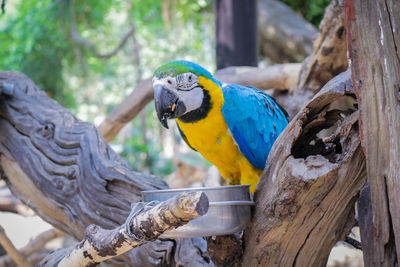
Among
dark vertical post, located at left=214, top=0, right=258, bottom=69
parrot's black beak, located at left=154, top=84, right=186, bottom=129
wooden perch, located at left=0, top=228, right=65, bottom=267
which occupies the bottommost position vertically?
wooden perch, located at left=0, top=228, right=65, bottom=267

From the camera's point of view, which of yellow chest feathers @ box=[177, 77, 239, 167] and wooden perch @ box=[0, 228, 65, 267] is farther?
wooden perch @ box=[0, 228, 65, 267]

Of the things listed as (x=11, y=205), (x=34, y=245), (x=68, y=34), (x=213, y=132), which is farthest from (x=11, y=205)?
(x=68, y=34)

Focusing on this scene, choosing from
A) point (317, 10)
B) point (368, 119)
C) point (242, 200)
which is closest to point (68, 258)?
point (242, 200)

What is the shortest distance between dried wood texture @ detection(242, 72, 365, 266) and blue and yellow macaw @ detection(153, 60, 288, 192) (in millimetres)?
385

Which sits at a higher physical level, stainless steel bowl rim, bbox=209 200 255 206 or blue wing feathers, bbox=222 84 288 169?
blue wing feathers, bbox=222 84 288 169

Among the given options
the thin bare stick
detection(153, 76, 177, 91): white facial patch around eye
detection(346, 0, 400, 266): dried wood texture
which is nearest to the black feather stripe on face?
detection(153, 76, 177, 91): white facial patch around eye

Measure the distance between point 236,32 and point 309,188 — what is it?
2.27m

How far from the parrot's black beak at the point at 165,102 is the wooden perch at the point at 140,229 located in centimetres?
47

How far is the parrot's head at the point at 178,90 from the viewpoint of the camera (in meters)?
1.45

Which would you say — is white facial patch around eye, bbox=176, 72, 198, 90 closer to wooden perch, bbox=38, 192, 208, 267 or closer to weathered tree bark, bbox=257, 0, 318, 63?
wooden perch, bbox=38, 192, 208, 267

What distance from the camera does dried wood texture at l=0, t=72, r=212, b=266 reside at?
69.2 inches

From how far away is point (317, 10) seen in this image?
4430 millimetres

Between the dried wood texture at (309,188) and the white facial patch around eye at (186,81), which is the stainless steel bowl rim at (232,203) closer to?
the dried wood texture at (309,188)

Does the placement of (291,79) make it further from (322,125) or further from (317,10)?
(317,10)
